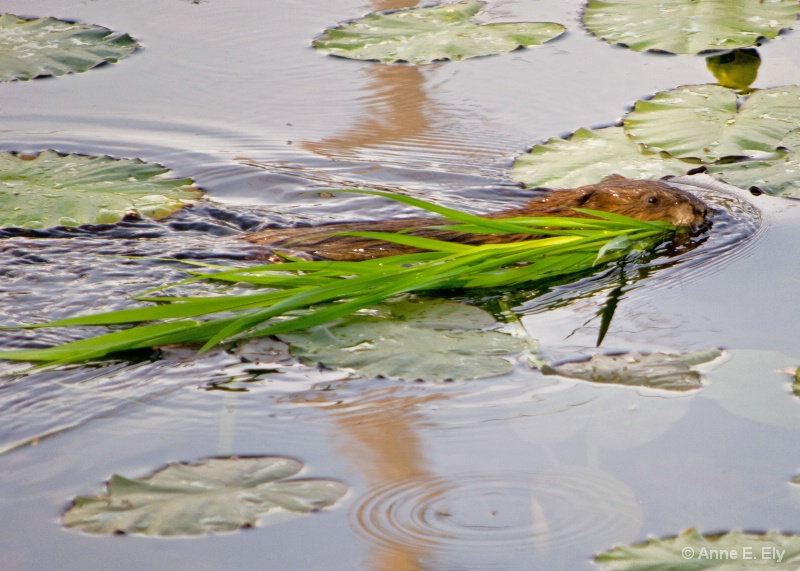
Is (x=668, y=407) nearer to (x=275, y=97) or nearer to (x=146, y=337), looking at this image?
(x=146, y=337)

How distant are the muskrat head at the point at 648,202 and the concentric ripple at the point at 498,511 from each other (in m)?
1.76

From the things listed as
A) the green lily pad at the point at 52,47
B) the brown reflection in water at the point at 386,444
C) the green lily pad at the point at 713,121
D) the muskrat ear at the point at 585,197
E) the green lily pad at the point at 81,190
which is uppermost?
the green lily pad at the point at 52,47

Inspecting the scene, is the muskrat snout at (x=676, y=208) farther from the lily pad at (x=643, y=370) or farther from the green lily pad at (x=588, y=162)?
the lily pad at (x=643, y=370)

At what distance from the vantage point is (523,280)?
133 inches

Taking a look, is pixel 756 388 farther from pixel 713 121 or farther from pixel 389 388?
pixel 713 121

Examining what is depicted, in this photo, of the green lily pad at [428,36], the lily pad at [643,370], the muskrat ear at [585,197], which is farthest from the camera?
the green lily pad at [428,36]

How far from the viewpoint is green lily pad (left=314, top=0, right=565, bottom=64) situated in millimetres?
5074

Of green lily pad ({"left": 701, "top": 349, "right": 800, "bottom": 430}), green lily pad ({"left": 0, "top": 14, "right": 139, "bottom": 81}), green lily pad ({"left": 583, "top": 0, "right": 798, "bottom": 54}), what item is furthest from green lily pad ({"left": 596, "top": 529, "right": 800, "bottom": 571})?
green lily pad ({"left": 0, "top": 14, "right": 139, "bottom": 81})

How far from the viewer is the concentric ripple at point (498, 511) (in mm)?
2221

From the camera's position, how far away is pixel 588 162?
4.28 metres

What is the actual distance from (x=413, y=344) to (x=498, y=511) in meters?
0.74

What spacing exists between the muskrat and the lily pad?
3.33 ft

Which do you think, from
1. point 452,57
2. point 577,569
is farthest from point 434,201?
point 577,569
